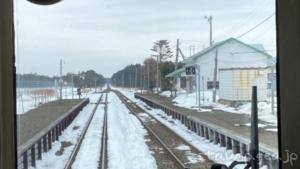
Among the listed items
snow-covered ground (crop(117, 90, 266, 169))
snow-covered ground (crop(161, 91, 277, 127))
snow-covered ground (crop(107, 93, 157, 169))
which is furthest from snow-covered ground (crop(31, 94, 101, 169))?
snow-covered ground (crop(161, 91, 277, 127))

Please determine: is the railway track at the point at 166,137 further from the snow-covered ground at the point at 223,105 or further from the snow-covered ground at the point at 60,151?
the snow-covered ground at the point at 223,105

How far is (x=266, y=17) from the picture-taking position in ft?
4.09

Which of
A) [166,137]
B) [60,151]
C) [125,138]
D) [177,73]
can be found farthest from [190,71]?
[166,137]

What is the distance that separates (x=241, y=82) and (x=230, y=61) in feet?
0.44

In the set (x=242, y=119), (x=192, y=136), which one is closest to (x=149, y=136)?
(x=192, y=136)

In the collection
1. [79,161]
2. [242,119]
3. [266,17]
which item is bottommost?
[79,161]

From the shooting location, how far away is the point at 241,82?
54.3 inches

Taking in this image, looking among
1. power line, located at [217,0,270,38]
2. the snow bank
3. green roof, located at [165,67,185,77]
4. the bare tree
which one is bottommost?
the snow bank

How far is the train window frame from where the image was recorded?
36.7 inches

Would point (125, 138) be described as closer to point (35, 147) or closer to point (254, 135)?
point (35, 147)

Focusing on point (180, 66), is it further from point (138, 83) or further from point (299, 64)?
point (299, 64)

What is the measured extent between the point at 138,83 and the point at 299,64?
1.09 metres

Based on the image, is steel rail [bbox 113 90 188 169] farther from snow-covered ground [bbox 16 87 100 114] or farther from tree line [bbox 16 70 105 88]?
snow-covered ground [bbox 16 87 100 114]
